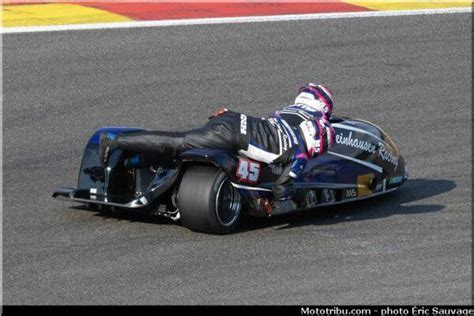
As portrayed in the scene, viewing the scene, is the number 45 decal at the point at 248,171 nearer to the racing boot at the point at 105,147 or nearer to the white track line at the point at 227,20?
the racing boot at the point at 105,147

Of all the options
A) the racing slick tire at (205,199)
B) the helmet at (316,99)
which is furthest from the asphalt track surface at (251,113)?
the helmet at (316,99)

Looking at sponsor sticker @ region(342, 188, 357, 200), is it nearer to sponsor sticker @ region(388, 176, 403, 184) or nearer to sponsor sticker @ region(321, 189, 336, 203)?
sponsor sticker @ region(321, 189, 336, 203)

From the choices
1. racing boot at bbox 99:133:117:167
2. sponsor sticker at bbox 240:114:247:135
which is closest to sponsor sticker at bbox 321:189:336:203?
sponsor sticker at bbox 240:114:247:135

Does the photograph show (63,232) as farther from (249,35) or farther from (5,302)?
(249,35)

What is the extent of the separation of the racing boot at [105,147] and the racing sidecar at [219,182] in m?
0.06

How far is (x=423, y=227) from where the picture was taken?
32.0 feet

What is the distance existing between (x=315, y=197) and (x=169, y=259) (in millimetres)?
1642

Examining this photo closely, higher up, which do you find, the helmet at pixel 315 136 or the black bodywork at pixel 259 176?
the helmet at pixel 315 136

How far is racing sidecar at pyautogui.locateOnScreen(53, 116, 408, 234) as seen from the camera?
30.0 feet

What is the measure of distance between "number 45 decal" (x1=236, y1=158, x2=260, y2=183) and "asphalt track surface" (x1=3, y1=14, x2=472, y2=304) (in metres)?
0.44

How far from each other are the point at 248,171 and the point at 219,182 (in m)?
0.33

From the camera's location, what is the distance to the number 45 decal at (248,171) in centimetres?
930

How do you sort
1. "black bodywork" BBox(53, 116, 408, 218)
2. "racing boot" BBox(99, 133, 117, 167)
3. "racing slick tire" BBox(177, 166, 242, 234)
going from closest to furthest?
"racing slick tire" BBox(177, 166, 242, 234) → "black bodywork" BBox(53, 116, 408, 218) → "racing boot" BBox(99, 133, 117, 167)

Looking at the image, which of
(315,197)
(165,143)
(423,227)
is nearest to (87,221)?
(165,143)
